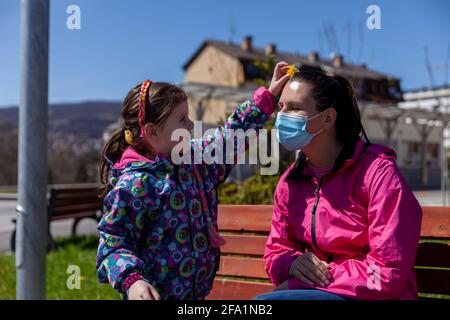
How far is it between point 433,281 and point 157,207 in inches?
47.2

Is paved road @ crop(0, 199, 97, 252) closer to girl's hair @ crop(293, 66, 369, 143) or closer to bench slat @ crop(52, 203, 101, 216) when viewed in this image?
bench slat @ crop(52, 203, 101, 216)

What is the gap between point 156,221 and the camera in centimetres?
192

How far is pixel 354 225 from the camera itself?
74.9 inches

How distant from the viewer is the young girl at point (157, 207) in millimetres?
1853

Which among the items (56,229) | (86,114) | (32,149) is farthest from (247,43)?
(32,149)

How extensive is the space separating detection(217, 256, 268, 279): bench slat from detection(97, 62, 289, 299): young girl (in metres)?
0.67

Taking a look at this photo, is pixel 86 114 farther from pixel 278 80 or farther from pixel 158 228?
pixel 158 228

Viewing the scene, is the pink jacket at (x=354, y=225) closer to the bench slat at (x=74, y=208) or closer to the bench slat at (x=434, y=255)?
the bench slat at (x=434, y=255)

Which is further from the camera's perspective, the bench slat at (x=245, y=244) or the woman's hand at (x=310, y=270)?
the bench slat at (x=245, y=244)

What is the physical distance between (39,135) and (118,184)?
138 cm

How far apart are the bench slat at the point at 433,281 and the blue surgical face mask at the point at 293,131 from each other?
2.53ft

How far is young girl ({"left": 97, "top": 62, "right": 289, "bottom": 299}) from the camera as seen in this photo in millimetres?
1853

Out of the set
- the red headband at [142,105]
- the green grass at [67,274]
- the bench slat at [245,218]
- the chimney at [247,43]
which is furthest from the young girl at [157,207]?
the chimney at [247,43]
